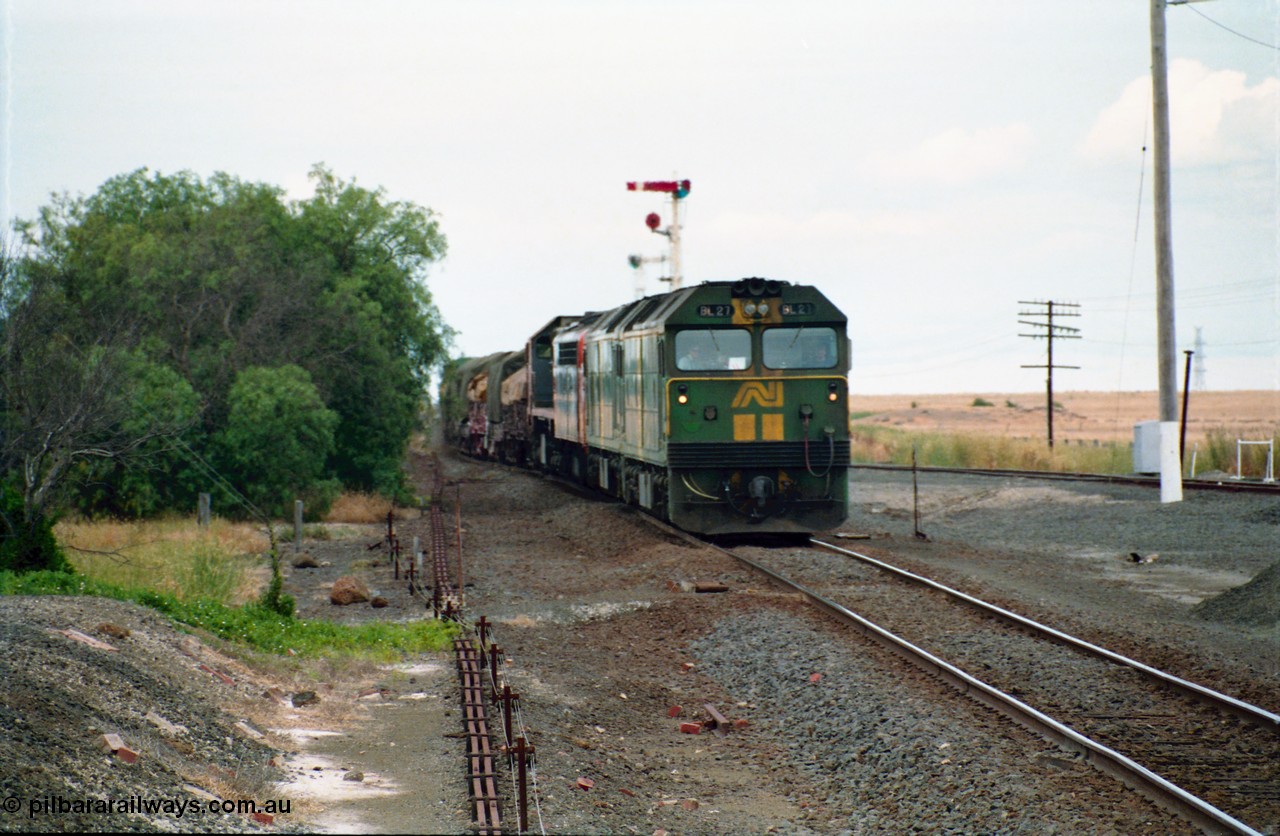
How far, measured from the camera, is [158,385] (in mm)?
23828

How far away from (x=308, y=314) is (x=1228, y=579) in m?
19.9

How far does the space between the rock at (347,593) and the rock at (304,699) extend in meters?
5.51

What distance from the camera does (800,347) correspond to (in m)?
18.2

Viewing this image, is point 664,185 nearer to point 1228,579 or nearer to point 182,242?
point 182,242

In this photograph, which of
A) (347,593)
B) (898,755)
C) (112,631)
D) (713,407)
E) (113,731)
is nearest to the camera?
(113,731)

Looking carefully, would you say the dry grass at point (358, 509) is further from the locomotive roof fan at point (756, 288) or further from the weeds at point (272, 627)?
the weeds at point (272, 627)

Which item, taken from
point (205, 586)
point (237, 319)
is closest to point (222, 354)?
point (237, 319)

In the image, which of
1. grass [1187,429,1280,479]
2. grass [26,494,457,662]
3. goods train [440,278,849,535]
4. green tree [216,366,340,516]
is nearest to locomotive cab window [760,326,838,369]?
goods train [440,278,849,535]

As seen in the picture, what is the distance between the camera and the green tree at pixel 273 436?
25.0 m

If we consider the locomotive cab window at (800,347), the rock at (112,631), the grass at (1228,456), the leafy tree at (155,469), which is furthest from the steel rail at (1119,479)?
the rock at (112,631)

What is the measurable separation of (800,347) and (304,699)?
1022cm

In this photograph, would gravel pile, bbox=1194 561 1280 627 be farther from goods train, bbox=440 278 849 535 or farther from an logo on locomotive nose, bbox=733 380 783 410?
an logo on locomotive nose, bbox=733 380 783 410

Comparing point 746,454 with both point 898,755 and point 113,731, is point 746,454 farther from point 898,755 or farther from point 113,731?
point 113,731

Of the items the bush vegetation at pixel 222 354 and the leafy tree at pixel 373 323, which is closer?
the bush vegetation at pixel 222 354
